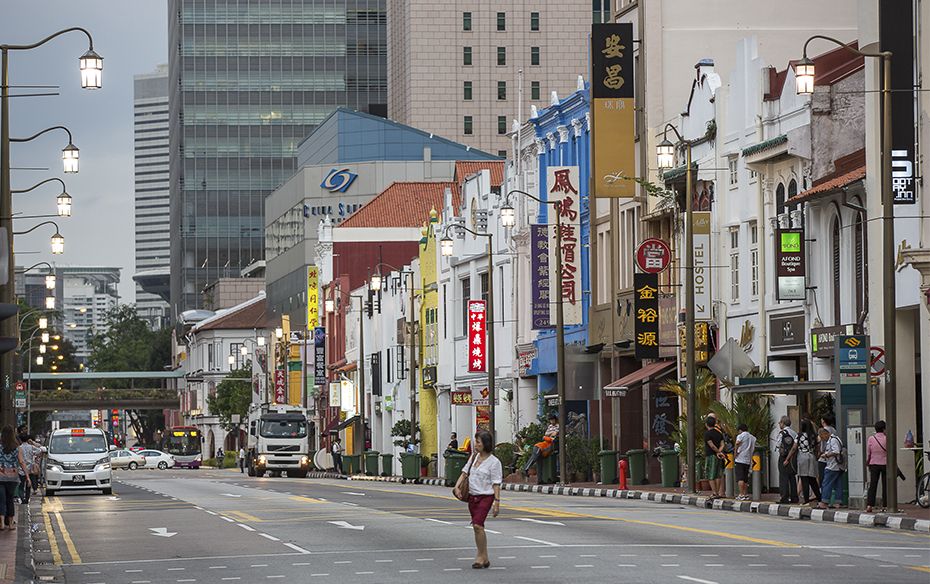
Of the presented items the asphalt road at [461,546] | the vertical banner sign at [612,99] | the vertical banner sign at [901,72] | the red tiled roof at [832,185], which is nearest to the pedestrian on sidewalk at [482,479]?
the asphalt road at [461,546]

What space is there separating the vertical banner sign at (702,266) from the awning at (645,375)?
13.0ft

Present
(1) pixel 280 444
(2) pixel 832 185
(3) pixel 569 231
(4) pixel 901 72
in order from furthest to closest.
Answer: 1. (1) pixel 280 444
2. (3) pixel 569 231
3. (2) pixel 832 185
4. (4) pixel 901 72

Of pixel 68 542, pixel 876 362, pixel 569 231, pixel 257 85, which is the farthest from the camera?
pixel 257 85

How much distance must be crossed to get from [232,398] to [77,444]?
84.3 m

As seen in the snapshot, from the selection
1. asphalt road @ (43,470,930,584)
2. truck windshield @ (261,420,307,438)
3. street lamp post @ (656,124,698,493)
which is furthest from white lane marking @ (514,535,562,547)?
truck windshield @ (261,420,307,438)

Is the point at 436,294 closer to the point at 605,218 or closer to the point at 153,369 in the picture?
the point at 605,218

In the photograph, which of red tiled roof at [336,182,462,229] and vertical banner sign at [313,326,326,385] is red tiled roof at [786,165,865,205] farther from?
red tiled roof at [336,182,462,229]

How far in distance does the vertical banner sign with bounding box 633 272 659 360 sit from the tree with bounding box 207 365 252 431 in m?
85.3

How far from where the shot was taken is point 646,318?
50188 mm

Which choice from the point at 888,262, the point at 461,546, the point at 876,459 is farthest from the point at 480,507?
the point at 876,459

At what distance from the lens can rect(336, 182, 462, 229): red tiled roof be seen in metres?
106

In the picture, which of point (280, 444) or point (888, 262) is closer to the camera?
point (888, 262)

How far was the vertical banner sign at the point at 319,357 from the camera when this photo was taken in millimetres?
102312

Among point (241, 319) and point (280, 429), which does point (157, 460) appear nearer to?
point (241, 319)
